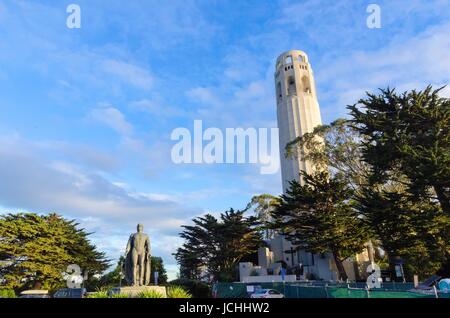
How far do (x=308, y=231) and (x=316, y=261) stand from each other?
893cm

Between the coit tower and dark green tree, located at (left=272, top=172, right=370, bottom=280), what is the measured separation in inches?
810

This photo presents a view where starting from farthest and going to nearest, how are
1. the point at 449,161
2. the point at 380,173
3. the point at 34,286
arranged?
the point at 34,286, the point at 380,173, the point at 449,161

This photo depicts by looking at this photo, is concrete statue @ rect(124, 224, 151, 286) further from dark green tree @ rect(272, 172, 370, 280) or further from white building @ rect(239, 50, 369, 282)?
white building @ rect(239, 50, 369, 282)

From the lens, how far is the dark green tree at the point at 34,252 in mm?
36438

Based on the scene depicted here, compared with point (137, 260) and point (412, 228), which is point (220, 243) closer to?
point (412, 228)

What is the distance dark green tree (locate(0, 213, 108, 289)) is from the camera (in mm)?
36438

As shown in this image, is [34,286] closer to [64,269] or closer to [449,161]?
[64,269]

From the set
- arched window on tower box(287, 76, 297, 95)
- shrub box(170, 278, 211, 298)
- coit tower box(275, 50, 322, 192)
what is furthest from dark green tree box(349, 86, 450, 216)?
arched window on tower box(287, 76, 297, 95)

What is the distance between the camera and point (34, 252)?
37469 millimetres

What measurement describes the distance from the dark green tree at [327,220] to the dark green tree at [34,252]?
1045 inches

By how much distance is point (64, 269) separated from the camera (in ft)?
130

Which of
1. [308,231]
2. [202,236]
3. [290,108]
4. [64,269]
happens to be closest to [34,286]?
[64,269]

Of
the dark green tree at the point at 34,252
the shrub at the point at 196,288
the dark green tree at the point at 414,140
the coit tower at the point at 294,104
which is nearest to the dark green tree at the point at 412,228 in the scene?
the dark green tree at the point at 414,140
